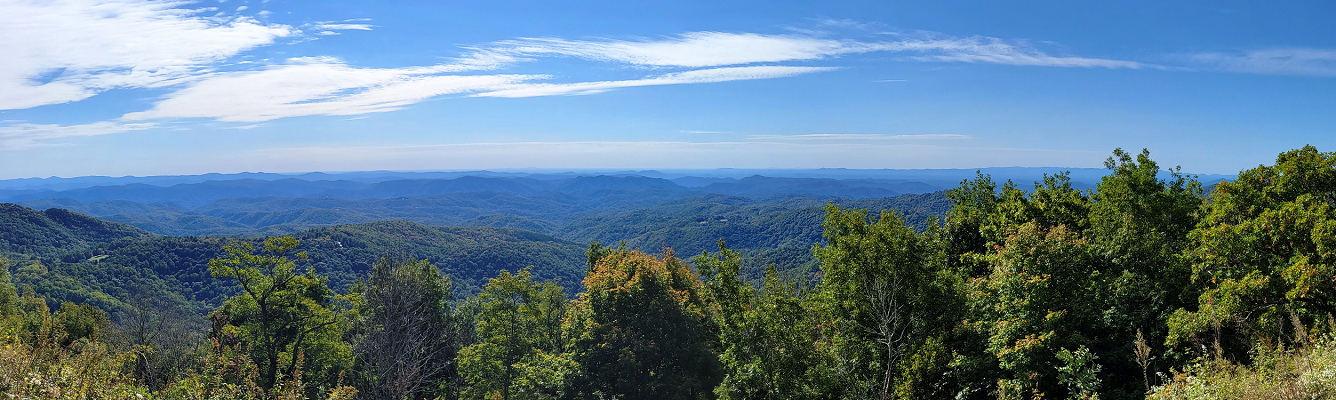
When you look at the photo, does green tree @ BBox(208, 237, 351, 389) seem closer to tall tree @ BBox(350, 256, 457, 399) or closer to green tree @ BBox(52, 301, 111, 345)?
tall tree @ BBox(350, 256, 457, 399)

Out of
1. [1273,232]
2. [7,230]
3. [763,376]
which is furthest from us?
[7,230]

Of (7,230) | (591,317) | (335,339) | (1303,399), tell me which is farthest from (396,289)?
(7,230)

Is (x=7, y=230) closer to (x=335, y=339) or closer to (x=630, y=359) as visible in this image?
(x=335, y=339)

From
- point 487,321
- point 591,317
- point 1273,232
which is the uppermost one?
point 1273,232

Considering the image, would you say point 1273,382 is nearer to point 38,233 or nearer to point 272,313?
point 272,313

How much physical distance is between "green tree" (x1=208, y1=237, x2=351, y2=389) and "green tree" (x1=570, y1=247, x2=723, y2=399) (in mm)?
12745

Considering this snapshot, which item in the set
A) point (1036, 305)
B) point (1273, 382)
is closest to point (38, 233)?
point (1036, 305)

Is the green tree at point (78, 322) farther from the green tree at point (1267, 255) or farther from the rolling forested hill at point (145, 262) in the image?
the rolling forested hill at point (145, 262)

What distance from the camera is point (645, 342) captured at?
20.7 m

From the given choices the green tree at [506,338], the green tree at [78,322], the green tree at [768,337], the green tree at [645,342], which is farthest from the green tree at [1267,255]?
the green tree at [78,322]

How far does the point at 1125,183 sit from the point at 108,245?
739ft

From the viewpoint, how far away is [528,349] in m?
29.2

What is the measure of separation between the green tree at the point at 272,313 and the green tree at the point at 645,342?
1274cm

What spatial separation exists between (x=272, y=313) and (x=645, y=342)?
17759 millimetres
